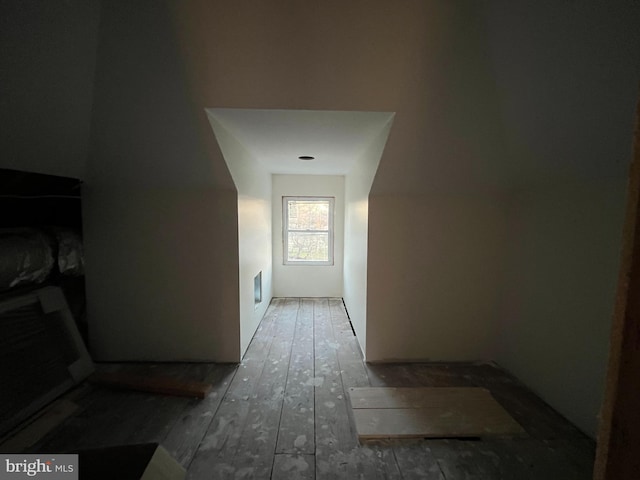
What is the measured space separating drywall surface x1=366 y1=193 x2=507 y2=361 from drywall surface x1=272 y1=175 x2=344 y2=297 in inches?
73.1

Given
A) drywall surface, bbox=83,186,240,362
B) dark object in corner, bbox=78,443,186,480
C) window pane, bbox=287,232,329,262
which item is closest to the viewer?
dark object in corner, bbox=78,443,186,480

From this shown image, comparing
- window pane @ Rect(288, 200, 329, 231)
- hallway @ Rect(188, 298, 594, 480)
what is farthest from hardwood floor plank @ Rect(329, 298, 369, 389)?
window pane @ Rect(288, 200, 329, 231)

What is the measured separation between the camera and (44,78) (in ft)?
4.25

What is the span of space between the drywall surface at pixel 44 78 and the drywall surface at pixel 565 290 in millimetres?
2748

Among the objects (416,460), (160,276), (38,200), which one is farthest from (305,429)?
(38,200)

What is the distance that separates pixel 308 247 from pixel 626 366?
3.80 meters

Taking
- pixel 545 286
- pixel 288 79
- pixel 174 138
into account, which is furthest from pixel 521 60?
pixel 174 138

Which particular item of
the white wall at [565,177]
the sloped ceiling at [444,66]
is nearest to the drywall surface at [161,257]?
the sloped ceiling at [444,66]

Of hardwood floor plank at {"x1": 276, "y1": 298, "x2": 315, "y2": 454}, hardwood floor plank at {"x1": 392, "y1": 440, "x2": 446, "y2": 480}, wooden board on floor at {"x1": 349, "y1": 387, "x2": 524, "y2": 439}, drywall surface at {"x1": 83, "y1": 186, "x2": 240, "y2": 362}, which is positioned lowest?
hardwood floor plank at {"x1": 392, "y1": 440, "x2": 446, "y2": 480}

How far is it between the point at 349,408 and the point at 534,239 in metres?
1.78

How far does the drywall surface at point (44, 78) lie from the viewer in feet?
3.68

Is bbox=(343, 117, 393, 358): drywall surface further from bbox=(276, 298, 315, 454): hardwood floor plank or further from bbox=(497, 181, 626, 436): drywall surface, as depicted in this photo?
bbox=(497, 181, 626, 436): drywall surface

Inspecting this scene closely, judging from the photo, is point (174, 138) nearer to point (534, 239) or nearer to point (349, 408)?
point (349, 408)

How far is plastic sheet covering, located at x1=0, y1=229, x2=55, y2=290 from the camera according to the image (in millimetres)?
1707
